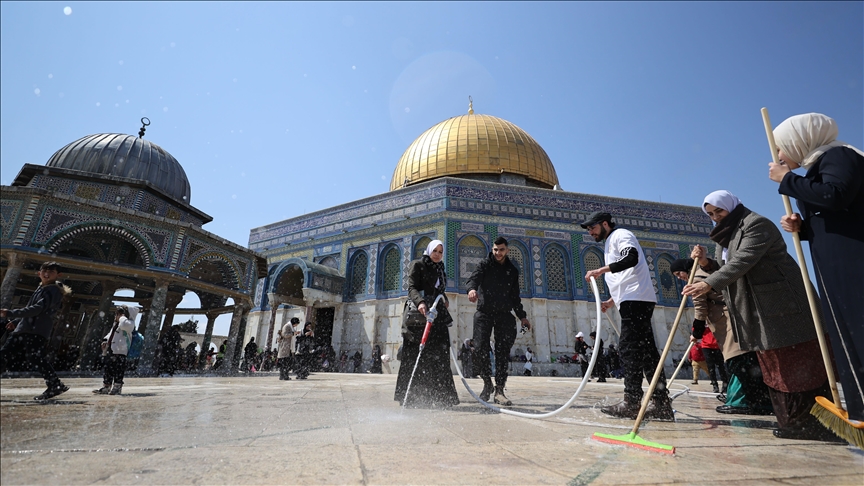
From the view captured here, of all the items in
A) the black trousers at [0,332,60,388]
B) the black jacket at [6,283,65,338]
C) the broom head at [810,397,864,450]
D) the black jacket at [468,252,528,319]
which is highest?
the black jacket at [468,252,528,319]

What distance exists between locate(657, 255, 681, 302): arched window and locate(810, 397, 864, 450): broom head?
17222 mm

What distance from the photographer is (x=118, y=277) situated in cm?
1288

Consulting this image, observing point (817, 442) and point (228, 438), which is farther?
point (817, 442)

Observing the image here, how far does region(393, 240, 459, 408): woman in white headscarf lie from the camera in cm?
348

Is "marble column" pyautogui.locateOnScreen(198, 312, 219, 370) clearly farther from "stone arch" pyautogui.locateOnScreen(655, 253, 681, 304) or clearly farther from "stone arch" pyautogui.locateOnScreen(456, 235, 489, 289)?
"stone arch" pyautogui.locateOnScreen(655, 253, 681, 304)

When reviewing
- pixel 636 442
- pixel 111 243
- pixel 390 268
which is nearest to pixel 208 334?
pixel 111 243

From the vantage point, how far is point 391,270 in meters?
17.0

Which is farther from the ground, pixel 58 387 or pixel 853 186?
pixel 853 186

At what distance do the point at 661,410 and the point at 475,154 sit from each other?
17722 millimetres

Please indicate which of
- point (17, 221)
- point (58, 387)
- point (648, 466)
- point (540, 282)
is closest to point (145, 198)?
point (17, 221)

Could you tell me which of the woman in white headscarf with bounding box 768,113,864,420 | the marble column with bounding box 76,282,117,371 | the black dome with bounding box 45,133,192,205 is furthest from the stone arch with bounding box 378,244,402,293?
the woman in white headscarf with bounding box 768,113,864,420

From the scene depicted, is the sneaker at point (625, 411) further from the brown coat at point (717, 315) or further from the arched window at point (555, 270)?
the arched window at point (555, 270)

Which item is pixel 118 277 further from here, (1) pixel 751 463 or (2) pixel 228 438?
(1) pixel 751 463

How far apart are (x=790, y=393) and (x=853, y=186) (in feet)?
4.28
